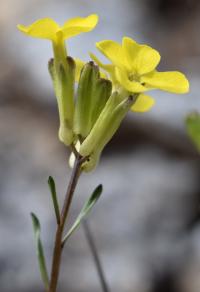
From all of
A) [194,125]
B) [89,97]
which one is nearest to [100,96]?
[89,97]

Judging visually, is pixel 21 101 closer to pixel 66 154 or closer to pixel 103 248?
pixel 66 154

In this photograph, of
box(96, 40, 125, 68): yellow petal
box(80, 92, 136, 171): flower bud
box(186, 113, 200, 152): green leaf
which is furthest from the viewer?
box(186, 113, 200, 152): green leaf

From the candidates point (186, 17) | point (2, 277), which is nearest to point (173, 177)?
point (2, 277)

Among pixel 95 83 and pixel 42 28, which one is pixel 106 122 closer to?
pixel 95 83

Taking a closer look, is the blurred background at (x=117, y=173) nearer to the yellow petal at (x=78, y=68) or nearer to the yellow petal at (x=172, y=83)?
the yellow petal at (x=78, y=68)

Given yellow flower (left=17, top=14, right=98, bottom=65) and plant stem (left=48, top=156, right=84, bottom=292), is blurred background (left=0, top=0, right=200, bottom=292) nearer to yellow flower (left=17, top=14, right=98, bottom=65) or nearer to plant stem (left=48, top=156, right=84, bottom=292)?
plant stem (left=48, top=156, right=84, bottom=292)

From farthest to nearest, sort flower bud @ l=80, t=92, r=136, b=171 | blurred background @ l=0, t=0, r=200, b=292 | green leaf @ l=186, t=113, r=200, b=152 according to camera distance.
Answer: blurred background @ l=0, t=0, r=200, b=292 → green leaf @ l=186, t=113, r=200, b=152 → flower bud @ l=80, t=92, r=136, b=171

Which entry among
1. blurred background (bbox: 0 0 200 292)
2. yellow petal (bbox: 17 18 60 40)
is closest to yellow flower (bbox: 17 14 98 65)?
yellow petal (bbox: 17 18 60 40)
